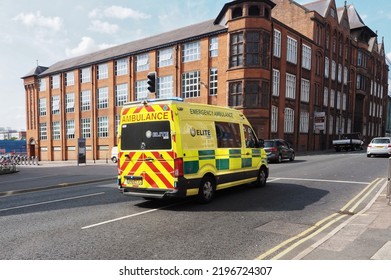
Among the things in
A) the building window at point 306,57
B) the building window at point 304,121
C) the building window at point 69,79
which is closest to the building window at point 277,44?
the building window at point 306,57

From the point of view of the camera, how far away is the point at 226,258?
14.3 ft

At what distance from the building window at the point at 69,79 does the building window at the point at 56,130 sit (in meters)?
6.71

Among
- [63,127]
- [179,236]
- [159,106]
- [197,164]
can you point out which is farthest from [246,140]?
[63,127]

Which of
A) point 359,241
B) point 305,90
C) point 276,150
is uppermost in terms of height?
point 305,90

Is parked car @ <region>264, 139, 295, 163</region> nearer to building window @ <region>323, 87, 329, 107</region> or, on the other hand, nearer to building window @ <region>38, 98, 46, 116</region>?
building window @ <region>323, 87, 329, 107</region>

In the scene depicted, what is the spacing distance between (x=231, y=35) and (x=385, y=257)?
29.5 meters

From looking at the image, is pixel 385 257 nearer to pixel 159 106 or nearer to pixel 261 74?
pixel 159 106

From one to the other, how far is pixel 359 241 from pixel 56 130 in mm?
51724

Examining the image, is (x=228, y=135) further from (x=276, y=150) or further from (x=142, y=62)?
(x=142, y=62)

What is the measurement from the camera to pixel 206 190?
7.97 metres

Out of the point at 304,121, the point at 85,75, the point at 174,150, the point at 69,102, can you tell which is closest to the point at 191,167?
the point at 174,150

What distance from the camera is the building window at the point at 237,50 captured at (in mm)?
30422

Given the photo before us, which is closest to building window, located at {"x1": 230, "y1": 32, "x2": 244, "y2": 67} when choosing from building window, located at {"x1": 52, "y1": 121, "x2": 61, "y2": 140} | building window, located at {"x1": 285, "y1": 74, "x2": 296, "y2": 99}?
building window, located at {"x1": 285, "y1": 74, "x2": 296, "y2": 99}

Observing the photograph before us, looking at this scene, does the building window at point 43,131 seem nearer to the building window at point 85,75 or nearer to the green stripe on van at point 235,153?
the building window at point 85,75
